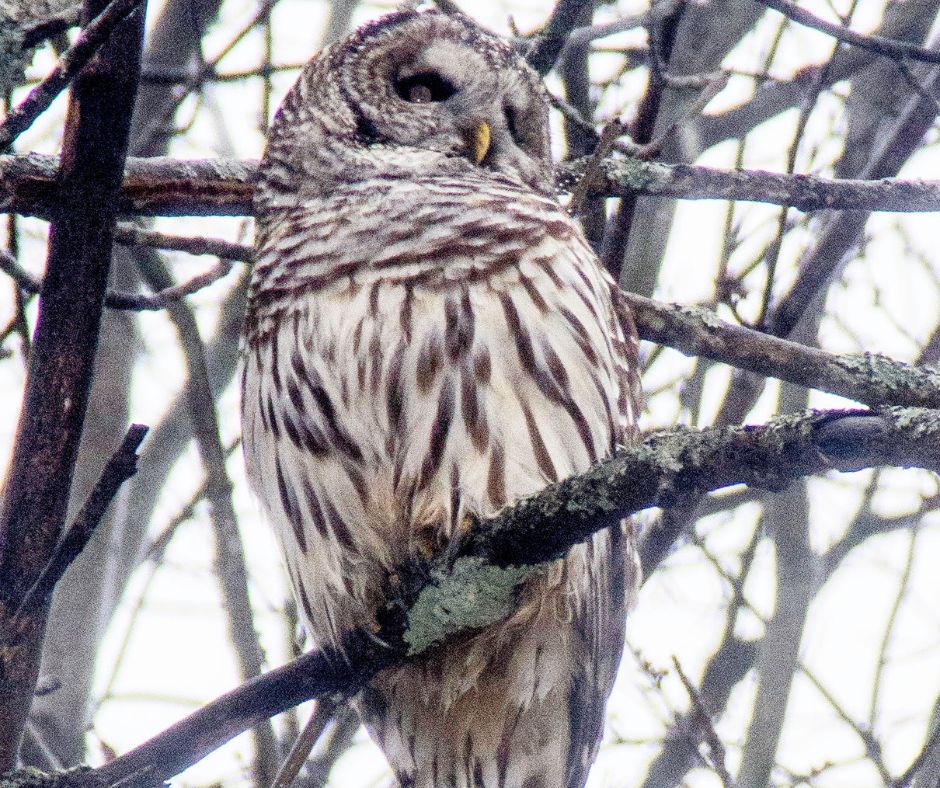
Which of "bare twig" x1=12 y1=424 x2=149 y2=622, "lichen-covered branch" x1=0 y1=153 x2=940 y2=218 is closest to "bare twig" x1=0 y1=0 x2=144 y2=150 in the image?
"bare twig" x1=12 y1=424 x2=149 y2=622

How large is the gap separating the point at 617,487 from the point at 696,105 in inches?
67.6

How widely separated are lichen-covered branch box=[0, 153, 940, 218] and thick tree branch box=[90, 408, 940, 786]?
3.53 ft

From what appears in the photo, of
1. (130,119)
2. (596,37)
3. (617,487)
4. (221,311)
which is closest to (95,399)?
(221,311)

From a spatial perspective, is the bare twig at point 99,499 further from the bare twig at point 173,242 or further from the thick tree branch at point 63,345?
the bare twig at point 173,242

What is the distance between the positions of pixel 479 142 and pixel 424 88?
279 millimetres

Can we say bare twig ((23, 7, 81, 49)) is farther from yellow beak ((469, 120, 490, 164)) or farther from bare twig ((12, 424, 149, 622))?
yellow beak ((469, 120, 490, 164))

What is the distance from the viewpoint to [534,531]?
2506 mm

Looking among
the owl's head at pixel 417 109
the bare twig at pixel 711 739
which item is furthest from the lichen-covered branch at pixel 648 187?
the bare twig at pixel 711 739

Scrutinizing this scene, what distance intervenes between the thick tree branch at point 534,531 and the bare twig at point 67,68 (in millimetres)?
1032

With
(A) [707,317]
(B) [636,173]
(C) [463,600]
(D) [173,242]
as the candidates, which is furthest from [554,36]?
(C) [463,600]

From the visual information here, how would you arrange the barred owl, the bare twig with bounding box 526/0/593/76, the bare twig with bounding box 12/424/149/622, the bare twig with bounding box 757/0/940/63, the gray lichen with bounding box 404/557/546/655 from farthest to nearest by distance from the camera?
1. the bare twig with bounding box 526/0/593/76
2. the bare twig with bounding box 757/0/940/63
3. the barred owl
4. the gray lichen with bounding box 404/557/546/655
5. the bare twig with bounding box 12/424/149/622

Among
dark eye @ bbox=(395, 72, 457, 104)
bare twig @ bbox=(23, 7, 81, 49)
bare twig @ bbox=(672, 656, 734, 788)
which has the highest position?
dark eye @ bbox=(395, 72, 457, 104)

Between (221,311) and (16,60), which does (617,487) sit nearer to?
(16,60)

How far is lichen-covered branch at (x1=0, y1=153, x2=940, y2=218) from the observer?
11.0 ft
